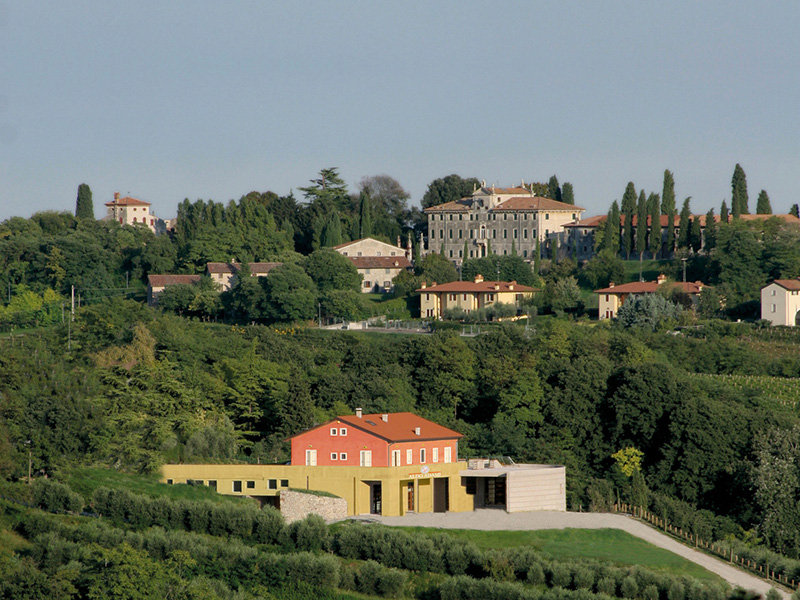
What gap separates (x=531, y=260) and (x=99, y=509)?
5586 centimetres

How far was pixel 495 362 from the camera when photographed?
2413 inches

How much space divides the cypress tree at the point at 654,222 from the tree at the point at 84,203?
44892 mm

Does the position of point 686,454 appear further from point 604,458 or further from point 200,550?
point 200,550

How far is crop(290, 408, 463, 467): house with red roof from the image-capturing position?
4691 centimetres

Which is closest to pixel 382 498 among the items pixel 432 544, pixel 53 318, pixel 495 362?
pixel 432 544

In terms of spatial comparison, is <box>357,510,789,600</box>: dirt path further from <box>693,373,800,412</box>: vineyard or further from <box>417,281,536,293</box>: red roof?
<box>417,281,536,293</box>: red roof

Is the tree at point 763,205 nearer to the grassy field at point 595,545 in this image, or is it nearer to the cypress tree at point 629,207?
the cypress tree at point 629,207

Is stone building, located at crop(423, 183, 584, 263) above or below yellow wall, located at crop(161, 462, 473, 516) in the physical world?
above

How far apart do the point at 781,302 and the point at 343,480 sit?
119 ft

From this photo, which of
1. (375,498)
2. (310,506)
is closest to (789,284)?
(375,498)

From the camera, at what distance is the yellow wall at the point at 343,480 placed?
46.4 meters

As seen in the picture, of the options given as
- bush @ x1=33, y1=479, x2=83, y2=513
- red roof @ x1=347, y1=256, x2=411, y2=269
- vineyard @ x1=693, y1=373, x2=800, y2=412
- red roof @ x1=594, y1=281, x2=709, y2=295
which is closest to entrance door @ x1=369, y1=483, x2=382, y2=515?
bush @ x1=33, y1=479, x2=83, y2=513

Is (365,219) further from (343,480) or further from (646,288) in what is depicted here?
(343,480)

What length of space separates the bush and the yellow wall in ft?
19.1
